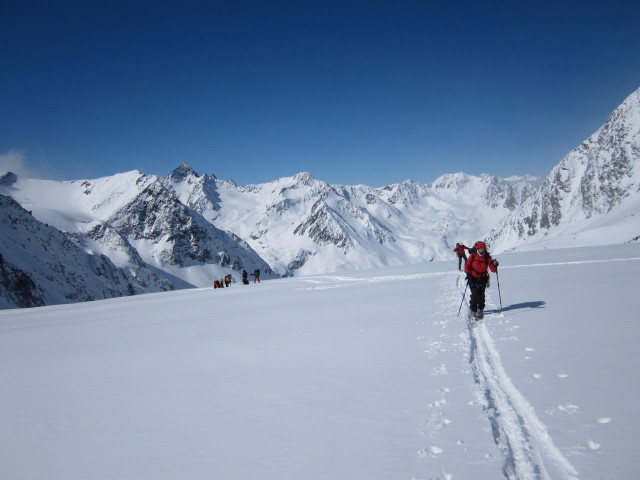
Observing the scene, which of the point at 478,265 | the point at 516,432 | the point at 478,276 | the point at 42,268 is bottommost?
the point at 516,432

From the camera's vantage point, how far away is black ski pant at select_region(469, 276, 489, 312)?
1117cm

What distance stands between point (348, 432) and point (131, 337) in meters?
10.4

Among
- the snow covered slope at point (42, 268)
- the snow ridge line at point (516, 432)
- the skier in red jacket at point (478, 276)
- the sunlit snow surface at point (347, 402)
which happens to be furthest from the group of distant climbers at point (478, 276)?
the snow covered slope at point (42, 268)

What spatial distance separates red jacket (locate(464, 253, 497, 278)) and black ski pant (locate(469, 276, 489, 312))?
16cm

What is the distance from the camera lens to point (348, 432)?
471 cm

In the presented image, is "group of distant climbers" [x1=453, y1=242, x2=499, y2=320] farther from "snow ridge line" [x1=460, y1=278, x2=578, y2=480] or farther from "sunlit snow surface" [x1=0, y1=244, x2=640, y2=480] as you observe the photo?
"snow ridge line" [x1=460, y1=278, x2=578, y2=480]

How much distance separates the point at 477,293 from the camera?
11297 mm

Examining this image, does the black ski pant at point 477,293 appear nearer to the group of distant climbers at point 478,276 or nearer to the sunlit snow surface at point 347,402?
the group of distant climbers at point 478,276

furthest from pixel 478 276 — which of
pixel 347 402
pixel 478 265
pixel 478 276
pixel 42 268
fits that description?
pixel 42 268

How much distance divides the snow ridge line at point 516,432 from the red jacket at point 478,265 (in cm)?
527

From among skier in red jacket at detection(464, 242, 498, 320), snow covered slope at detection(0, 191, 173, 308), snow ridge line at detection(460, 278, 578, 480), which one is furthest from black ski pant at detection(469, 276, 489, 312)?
snow covered slope at detection(0, 191, 173, 308)

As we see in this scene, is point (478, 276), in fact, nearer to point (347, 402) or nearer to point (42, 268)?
point (347, 402)

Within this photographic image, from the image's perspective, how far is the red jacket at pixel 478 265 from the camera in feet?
38.0

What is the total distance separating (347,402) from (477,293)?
7256mm
